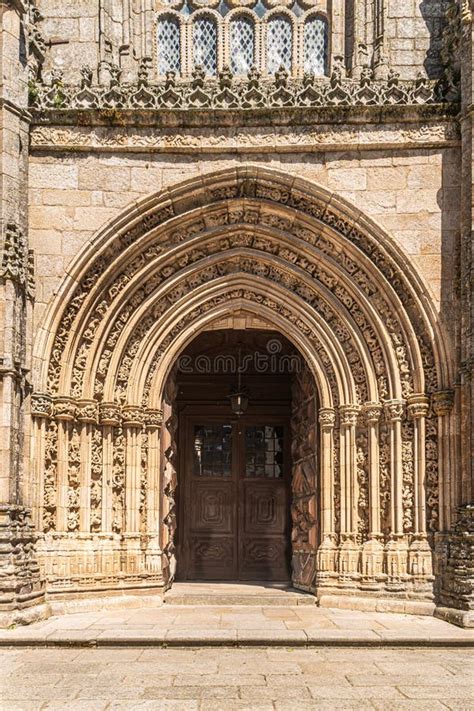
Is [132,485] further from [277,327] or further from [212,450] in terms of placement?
[212,450]

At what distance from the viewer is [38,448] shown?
39.0 feet

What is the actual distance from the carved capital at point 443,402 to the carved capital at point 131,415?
12.1 feet

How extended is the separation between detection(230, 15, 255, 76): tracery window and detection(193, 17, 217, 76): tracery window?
0.81 feet

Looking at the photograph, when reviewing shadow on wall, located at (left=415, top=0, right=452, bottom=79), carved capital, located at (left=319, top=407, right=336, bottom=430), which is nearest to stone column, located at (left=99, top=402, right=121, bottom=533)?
carved capital, located at (left=319, top=407, right=336, bottom=430)

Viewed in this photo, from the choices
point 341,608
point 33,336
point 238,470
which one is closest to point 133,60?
point 33,336

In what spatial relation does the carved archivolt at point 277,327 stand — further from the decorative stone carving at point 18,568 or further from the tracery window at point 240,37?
the tracery window at point 240,37

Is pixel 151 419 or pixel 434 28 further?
pixel 434 28

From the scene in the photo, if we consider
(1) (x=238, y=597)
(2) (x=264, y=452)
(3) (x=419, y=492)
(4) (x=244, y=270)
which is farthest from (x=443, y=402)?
(2) (x=264, y=452)

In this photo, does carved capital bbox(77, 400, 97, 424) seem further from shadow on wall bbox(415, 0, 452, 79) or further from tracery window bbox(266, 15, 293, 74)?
shadow on wall bbox(415, 0, 452, 79)

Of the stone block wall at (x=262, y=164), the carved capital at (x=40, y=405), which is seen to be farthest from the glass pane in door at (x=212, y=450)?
the stone block wall at (x=262, y=164)

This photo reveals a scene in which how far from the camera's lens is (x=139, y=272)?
1255cm

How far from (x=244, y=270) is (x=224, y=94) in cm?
226

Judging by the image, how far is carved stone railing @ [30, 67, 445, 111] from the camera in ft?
40.0

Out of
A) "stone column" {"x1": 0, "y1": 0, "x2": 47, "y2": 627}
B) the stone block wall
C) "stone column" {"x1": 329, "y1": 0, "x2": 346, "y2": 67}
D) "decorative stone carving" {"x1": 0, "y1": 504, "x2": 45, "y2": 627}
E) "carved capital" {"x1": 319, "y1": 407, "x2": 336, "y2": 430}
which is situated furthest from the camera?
"stone column" {"x1": 329, "y1": 0, "x2": 346, "y2": 67}
